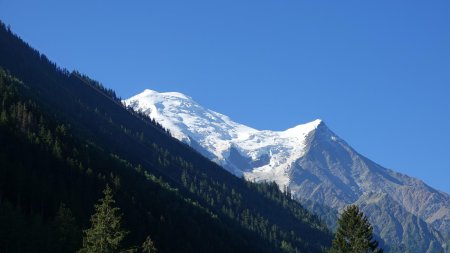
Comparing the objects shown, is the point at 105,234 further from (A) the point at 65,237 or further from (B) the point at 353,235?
(A) the point at 65,237

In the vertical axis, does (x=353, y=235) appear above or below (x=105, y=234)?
above

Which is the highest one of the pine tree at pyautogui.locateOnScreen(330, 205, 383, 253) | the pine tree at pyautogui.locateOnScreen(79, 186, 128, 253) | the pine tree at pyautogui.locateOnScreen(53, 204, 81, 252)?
the pine tree at pyautogui.locateOnScreen(53, 204, 81, 252)

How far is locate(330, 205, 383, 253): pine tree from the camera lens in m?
89.9

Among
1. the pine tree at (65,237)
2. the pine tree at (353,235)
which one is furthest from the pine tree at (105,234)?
the pine tree at (65,237)

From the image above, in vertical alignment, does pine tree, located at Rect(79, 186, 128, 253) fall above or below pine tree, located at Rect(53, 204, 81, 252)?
below

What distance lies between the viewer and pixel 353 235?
9081cm

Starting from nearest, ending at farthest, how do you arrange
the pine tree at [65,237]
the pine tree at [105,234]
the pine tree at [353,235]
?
1. the pine tree at [105,234]
2. the pine tree at [353,235]
3. the pine tree at [65,237]

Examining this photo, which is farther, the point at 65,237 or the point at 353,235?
the point at 65,237

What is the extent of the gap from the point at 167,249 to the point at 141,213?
44.1 ft

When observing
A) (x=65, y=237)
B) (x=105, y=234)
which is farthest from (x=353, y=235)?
(x=105, y=234)

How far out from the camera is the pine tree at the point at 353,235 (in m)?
89.9

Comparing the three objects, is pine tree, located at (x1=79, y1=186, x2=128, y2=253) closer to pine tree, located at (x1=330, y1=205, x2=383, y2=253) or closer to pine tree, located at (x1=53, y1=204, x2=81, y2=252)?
pine tree, located at (x1=330, y1=205, x2=383, y2=253)

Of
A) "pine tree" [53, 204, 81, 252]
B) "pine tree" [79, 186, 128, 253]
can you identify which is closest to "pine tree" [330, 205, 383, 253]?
"pine tree" [53, 204, 81, 252]

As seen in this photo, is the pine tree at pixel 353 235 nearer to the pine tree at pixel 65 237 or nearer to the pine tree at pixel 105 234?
the pine tree at pixel 65 237
